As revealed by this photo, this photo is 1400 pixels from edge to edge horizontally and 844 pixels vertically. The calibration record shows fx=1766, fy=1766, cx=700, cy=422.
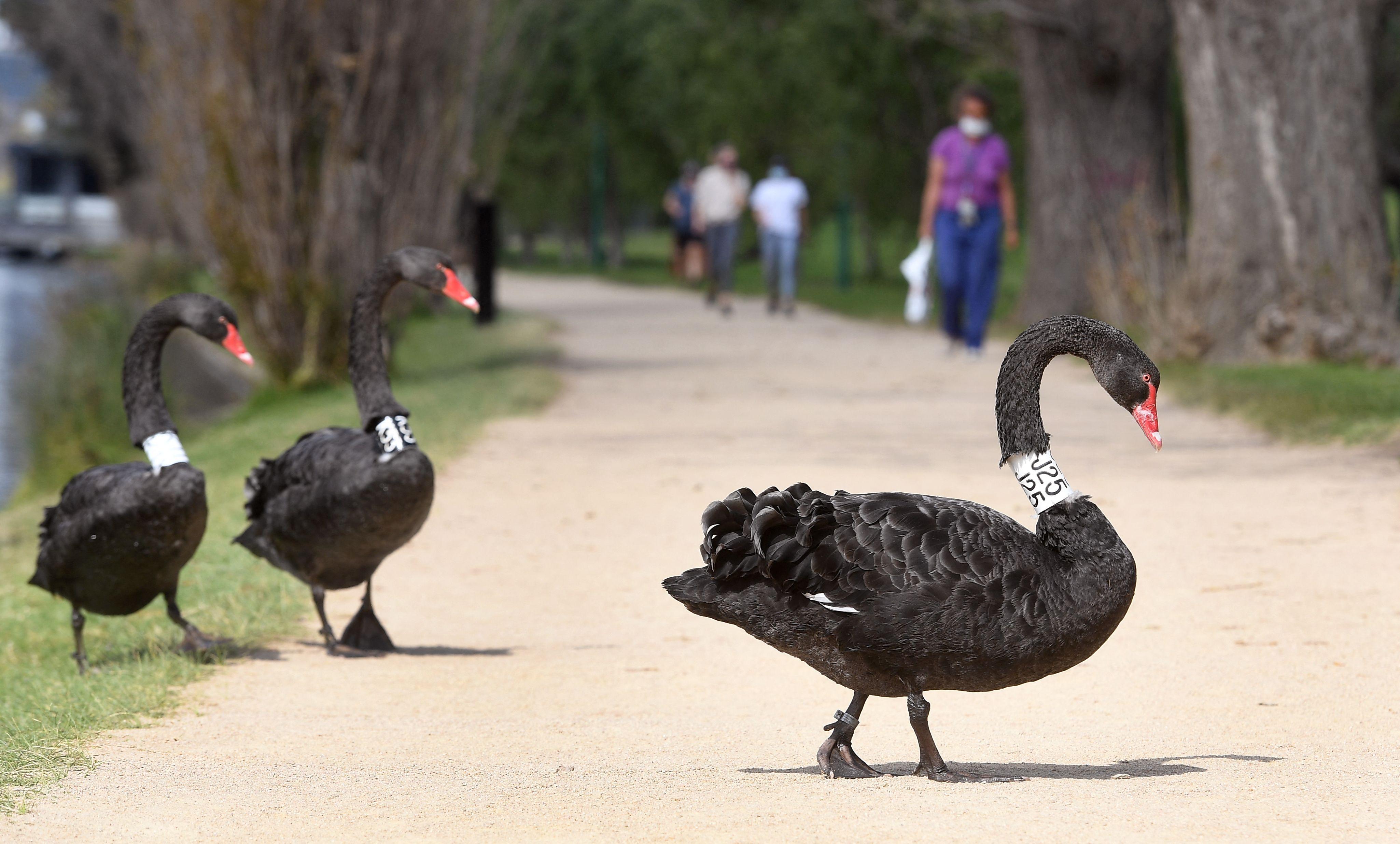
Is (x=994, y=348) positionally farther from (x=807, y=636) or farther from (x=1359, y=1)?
(x=807, y=636)

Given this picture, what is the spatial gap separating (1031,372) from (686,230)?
27.1 m

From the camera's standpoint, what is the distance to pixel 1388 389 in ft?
38.9

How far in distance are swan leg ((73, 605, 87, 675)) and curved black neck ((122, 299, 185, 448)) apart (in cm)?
64

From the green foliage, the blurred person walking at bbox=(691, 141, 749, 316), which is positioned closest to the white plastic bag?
the green foliage

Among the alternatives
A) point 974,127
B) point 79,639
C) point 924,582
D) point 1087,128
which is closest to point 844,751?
point 924,582

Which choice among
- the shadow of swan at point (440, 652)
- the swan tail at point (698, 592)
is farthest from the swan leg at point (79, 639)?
the swan tail at point (698, 592)

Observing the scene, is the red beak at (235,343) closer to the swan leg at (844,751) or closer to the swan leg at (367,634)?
the swan leg at (367,634)

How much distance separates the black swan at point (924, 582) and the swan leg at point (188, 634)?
240cm

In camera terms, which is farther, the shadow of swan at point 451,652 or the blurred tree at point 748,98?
the blurred tree at point 748,98

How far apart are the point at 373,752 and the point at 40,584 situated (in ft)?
7.35

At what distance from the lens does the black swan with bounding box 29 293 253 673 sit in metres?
6.00

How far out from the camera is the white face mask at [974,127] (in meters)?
14.7

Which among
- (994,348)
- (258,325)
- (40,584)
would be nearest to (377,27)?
(258,325)

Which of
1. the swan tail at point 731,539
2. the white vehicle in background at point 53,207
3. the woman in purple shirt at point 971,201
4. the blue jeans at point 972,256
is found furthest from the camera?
the white vehicle in background at point 53,207
